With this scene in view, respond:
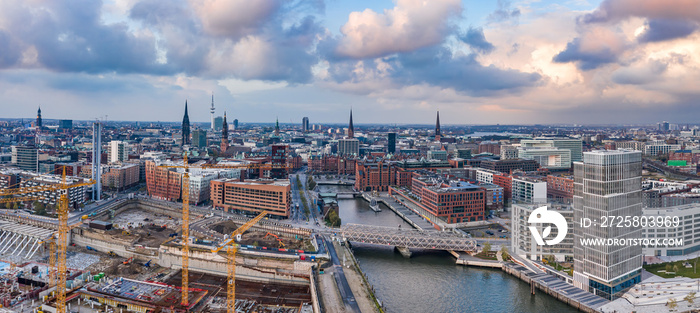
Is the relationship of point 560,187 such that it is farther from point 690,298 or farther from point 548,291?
point 690,298

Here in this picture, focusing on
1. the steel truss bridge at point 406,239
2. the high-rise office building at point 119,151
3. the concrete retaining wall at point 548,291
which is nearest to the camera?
the concrete retaining wall at point 548,291

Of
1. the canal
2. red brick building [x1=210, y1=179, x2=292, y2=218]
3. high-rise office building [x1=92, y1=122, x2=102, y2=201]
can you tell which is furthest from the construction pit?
high-rise office building [x1=92, y1=122, x2=102, y2=201]

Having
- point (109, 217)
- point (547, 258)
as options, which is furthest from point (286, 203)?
point (547, 258)

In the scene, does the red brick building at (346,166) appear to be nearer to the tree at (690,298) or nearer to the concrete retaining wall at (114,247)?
the concrete retaining wall at (114,247)

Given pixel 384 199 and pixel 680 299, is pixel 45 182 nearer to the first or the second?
pixel 384 199

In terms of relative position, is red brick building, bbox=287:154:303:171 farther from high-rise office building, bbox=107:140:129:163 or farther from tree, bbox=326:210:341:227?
tree, bbox=326:210:341:227

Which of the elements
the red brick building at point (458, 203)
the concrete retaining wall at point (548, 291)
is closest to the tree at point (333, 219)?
the red brick building at point (458, 203)
